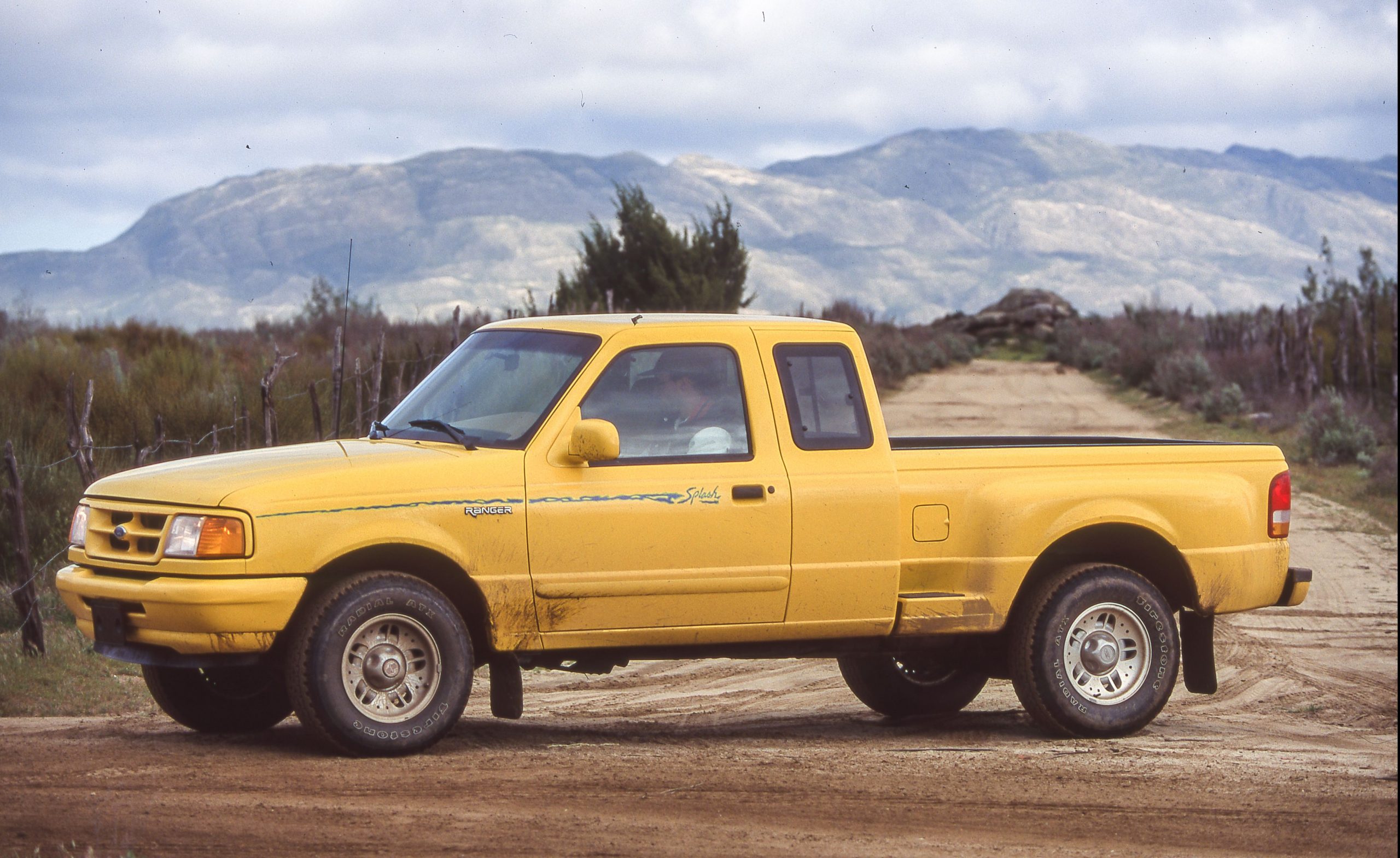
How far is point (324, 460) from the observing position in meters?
7.36

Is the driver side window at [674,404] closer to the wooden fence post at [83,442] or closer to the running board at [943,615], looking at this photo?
the running board at [943,615]

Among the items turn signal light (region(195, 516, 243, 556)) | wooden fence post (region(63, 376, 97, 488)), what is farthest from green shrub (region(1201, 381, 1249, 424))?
turn signal light (region(195, 516, 243, 556))

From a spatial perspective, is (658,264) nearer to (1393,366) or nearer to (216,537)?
(1393,366)

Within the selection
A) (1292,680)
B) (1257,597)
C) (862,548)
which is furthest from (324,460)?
(1292,680)

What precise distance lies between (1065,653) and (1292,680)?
3.72 metres

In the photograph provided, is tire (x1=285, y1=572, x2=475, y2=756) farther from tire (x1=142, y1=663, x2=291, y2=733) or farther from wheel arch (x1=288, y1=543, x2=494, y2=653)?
tire (x1=142, y1=663, x2=291, y2=733)

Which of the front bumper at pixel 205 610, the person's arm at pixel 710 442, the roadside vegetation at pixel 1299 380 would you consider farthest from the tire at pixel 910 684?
the roadside vegetation at pixel 1299 380

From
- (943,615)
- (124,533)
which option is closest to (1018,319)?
(943,615)

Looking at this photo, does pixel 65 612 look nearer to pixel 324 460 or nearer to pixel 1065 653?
pixel 324 460

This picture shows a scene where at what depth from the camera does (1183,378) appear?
40.8 metres

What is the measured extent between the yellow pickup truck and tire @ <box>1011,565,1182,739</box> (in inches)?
0.6

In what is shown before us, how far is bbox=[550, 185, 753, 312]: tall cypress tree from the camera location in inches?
1539

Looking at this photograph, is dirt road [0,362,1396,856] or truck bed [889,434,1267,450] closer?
dirt road [0,362,1396,856]

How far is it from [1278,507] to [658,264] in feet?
106
